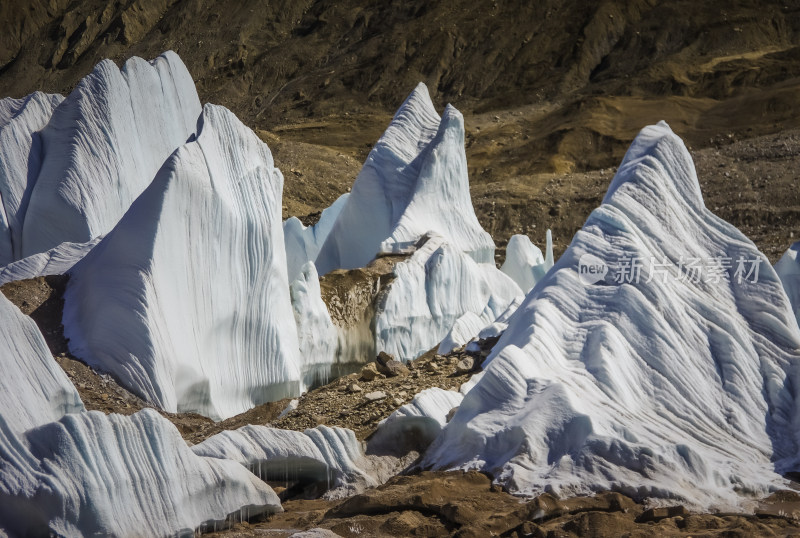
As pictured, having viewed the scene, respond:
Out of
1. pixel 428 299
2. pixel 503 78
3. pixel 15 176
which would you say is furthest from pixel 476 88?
pixel 428 299

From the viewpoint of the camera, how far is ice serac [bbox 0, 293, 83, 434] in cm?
929

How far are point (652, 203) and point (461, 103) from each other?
48.4 metres

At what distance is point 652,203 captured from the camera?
12.5 m

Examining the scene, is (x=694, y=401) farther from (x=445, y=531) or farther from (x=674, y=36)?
(x=674, y=36)

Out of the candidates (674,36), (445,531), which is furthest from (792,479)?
(674,36)

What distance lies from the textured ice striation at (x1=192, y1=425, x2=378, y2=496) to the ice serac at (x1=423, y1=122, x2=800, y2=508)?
72 cm

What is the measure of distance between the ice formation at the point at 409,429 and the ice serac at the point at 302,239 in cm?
1154

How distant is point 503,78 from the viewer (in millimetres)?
61156

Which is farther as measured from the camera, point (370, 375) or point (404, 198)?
point (404, 198)

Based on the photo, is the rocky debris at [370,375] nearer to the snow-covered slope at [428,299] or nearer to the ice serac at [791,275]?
the snow-covered slope at [428,299]

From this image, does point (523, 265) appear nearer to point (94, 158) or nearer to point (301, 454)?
point (94, 158)

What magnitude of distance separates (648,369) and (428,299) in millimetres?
8810

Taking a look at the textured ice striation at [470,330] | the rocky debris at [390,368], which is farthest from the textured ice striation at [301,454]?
the textured ice striation at [470,330]

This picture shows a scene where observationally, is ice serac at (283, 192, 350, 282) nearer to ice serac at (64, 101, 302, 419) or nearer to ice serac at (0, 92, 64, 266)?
ice serac at (0, 92, 64, 266)
